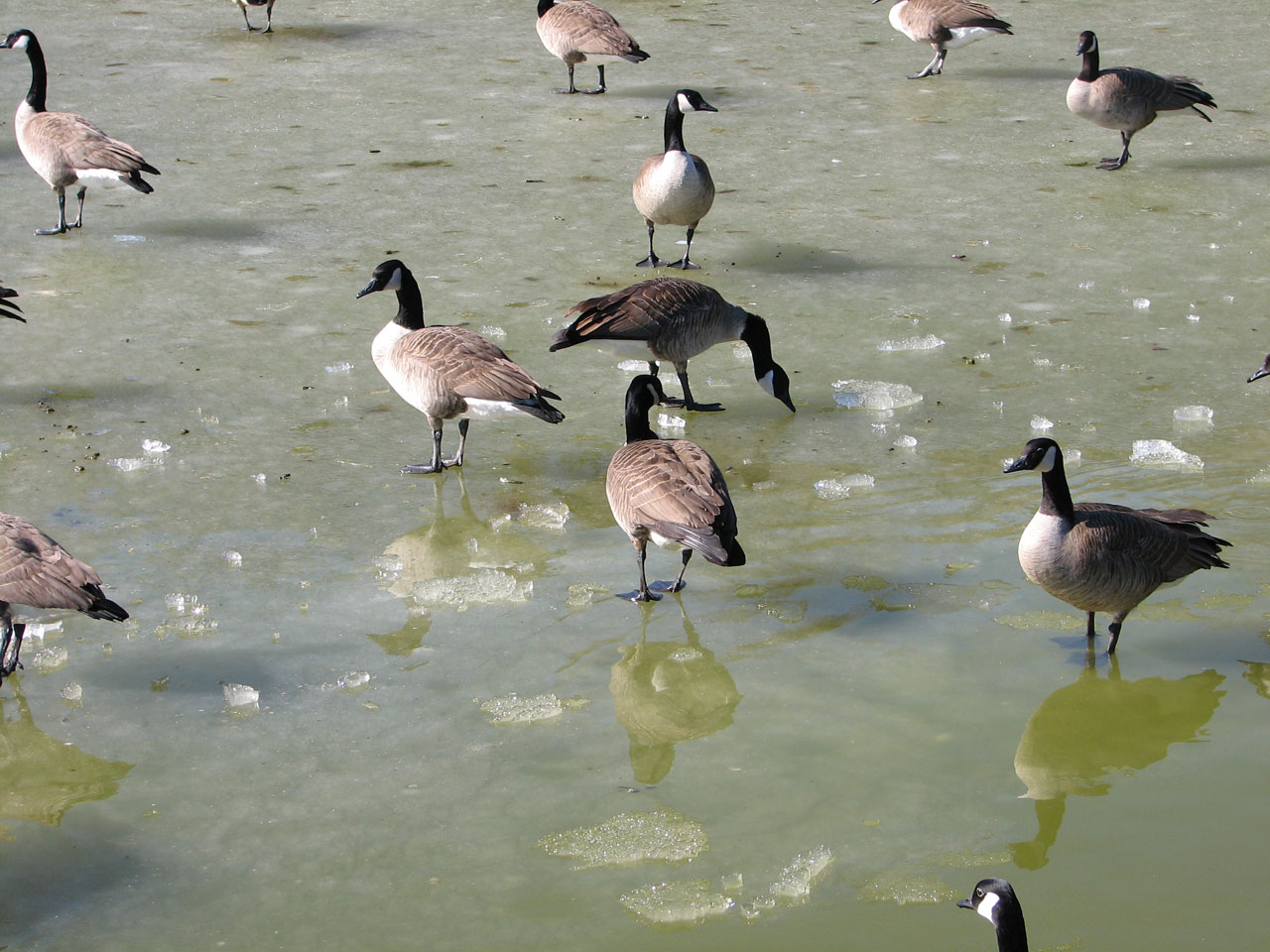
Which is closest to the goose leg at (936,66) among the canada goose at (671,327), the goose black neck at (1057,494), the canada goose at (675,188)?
the canada goose at (675,188)

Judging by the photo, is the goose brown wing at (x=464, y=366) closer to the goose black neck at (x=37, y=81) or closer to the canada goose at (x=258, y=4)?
the goose black neck at (x=37, y=81)

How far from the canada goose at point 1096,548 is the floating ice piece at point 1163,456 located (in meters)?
1.62

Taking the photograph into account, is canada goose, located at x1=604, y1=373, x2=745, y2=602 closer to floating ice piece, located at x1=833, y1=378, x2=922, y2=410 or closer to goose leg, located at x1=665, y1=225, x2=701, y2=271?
floating ice piece, located at x1=833, y1=378, x2=922, y2=410

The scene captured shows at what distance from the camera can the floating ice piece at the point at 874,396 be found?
7.57 meters

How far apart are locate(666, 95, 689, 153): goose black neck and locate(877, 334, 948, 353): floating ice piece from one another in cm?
216

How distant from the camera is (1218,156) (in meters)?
11.5

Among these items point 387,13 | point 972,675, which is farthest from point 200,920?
point 387,13

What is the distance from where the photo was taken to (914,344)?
828 centimetres

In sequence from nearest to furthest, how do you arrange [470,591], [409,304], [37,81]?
[470,591], [409,304], [37,81]

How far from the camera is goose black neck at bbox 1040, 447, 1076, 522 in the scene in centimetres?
500

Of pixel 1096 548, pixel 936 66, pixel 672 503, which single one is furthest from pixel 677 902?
pixel 936 66

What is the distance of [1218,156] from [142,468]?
9195 mm

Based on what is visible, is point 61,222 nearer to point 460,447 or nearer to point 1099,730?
point 460,447

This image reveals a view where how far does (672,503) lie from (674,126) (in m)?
4.76
